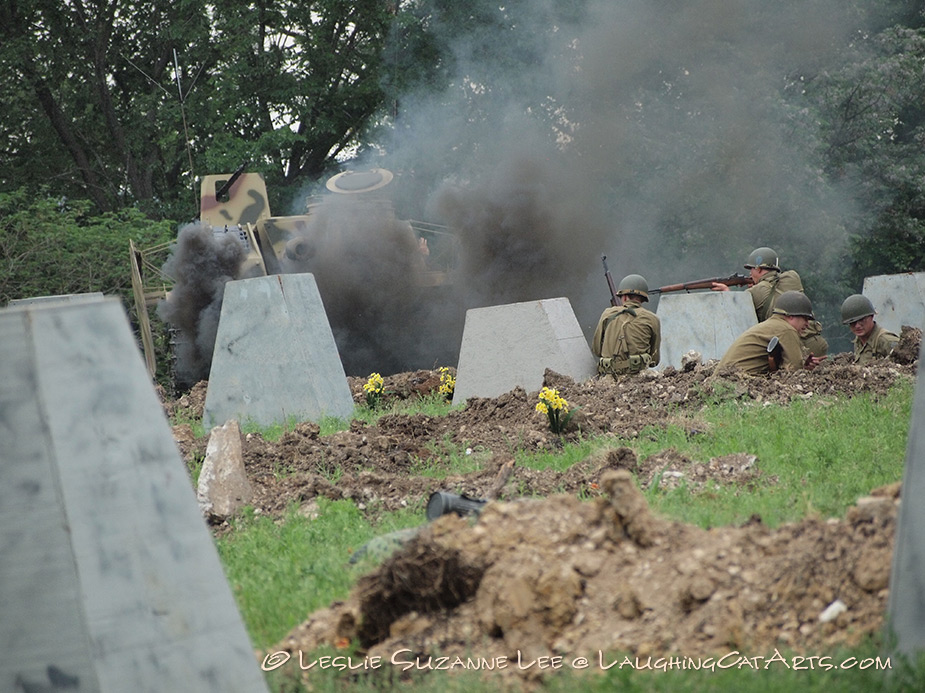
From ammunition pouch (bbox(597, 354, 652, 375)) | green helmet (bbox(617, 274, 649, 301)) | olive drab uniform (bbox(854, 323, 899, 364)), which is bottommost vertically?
ammunition pouch (bbox(597, 354, 652, 375))

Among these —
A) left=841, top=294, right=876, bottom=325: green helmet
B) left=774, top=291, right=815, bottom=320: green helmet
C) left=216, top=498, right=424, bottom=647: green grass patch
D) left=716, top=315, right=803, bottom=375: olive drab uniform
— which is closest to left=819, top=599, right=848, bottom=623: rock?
left=216, top=498, right=424, bottom=647: green grass patch

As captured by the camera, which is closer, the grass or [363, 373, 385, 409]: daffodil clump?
the grass

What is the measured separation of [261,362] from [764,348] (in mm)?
3969

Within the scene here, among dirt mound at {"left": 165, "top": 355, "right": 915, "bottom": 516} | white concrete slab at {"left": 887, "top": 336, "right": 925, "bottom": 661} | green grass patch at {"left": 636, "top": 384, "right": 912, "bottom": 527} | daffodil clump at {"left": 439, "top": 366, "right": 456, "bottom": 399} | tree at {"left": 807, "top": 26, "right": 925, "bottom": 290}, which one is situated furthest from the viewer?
tree at {"left": 807, "top": 26, "right": 925, "bottom": 290}

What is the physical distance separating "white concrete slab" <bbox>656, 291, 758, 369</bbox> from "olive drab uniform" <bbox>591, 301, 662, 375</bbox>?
0.61 m

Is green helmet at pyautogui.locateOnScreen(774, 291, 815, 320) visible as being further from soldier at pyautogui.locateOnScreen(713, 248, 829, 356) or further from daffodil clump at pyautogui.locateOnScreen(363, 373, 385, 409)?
daffodil clump at pyautogui.locateOnScreen(363, 373, 385, 409)

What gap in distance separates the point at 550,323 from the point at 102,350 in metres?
6.76

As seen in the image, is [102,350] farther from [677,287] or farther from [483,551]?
[677,287]

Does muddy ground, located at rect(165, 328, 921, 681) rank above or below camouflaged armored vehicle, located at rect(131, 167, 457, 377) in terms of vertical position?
above

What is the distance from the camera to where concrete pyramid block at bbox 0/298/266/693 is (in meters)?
3.00

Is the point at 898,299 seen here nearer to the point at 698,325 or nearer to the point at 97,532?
the point at 698,325

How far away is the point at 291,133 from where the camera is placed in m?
24.1

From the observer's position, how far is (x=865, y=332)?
984 cm

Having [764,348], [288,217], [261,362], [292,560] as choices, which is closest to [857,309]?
[764,348]
